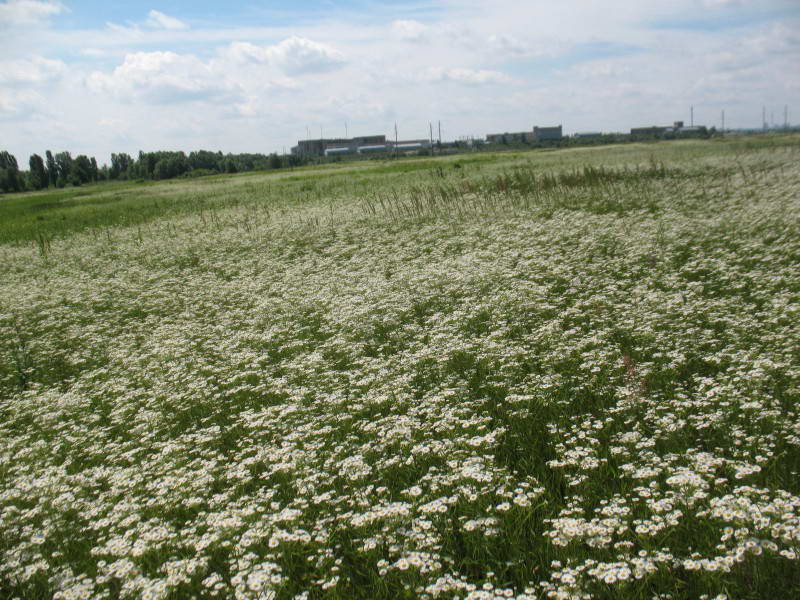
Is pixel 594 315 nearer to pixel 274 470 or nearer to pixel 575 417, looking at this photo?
pixel 575 417

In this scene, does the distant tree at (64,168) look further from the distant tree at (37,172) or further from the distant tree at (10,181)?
the distant tree at (10,181)

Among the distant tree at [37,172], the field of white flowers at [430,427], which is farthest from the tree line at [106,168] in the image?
the field of white flowers at [430,427]

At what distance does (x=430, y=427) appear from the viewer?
228 inches

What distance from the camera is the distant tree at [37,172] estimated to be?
110812 millimetres

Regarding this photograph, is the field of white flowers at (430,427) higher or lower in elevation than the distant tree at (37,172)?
lower

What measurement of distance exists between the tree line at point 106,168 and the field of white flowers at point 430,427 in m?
99.9

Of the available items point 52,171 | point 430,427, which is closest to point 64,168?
point 52,171

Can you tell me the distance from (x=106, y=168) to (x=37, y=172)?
20858 mm

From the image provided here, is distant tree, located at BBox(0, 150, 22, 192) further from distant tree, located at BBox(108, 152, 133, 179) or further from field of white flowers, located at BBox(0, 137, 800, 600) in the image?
field of white flowers, located at BBox(0, 137, 800, 600)

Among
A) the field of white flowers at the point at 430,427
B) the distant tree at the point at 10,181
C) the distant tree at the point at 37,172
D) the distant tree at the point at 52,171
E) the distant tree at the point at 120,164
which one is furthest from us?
the distant tree at the point at 120,164

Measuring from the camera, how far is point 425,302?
10.3 metres

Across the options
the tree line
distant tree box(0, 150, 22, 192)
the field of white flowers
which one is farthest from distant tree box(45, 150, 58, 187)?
the field of white flowers

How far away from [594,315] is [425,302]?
10.4 feet

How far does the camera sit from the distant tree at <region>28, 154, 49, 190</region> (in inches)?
4363
